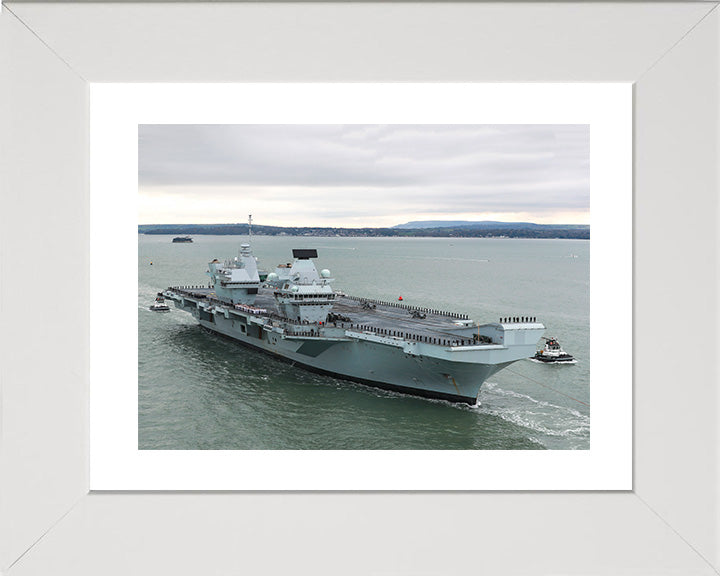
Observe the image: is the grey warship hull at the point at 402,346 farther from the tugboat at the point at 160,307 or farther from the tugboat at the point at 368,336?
the tugboat at the point at 160,307

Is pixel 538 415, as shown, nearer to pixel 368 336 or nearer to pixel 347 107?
pixel 368 336

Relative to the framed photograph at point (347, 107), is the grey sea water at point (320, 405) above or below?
below

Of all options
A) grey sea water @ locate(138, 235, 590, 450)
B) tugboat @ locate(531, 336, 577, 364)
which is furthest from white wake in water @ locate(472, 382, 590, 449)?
tugboat @ locate(531, 336, 577, 364)

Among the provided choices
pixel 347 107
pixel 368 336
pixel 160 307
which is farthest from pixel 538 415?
pixel 160 307

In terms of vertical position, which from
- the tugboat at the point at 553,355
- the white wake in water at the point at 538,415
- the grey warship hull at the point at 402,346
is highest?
the grey warship hull at the point at 402,346

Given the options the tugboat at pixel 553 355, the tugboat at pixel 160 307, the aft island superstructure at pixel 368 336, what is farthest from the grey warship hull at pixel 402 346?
the tugboat at pixel 160 307
